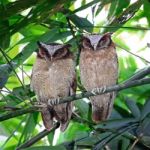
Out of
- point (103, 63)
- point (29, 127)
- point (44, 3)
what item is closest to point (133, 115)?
point (103, 63)

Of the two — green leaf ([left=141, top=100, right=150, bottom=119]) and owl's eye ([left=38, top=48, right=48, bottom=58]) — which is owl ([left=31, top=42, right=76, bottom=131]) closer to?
owl's eye ([left=38, top=48, right=48, bottom=58])

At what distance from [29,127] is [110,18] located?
63 centimetres

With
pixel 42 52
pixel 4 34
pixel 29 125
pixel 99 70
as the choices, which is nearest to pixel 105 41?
pixel 99 70

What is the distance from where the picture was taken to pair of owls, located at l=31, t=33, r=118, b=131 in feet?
7.11

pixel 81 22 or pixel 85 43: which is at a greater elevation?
pixel 81 22

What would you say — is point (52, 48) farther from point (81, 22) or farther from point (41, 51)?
point (81, 22)

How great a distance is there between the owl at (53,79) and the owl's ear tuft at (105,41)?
0.15 meters

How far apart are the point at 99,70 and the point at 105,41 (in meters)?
0.17

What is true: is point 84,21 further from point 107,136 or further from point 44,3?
point 107,136

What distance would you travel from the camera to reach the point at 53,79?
2197 millimetres

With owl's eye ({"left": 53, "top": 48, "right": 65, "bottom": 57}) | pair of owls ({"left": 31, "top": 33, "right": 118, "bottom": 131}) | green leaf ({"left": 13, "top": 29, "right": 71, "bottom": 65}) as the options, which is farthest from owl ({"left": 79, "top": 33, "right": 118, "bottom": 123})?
green leaf ({"left": 13, "top": 29, "right": 71, "bottom": 65})

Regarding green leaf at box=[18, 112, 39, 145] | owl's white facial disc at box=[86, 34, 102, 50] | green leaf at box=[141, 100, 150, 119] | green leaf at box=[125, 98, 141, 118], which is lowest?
green leaf at box=[18, 112, 39, 145]

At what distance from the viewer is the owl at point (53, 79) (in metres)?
2.17

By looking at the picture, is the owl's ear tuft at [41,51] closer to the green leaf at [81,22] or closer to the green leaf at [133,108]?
the green leaf at [81,22]
